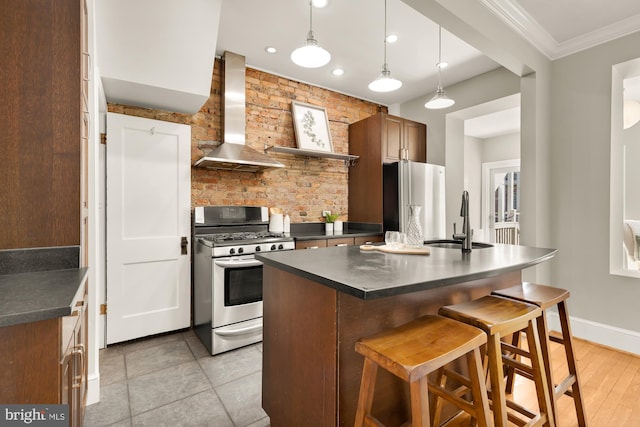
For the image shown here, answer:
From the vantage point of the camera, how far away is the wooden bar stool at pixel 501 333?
4.13ft

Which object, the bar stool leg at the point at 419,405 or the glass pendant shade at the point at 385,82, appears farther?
the glass pendant shade at the point at 385,82

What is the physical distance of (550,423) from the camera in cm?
150

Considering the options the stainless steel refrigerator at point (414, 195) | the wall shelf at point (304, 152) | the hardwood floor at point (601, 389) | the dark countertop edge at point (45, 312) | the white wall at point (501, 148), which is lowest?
the hardwood floor at point (601, 389)

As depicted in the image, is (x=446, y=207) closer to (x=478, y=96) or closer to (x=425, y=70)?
(x=478, y=96)

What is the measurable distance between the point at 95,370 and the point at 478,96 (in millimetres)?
4628

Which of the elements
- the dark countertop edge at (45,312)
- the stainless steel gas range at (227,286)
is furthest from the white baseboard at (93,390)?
the dark countertop edge at (45,312)

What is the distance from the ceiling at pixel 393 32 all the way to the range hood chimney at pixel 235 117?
0.51 feet

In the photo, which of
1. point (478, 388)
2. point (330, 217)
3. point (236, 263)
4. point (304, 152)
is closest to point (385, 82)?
point (304, 152)

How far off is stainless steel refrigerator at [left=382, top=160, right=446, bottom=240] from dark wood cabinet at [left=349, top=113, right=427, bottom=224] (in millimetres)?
119

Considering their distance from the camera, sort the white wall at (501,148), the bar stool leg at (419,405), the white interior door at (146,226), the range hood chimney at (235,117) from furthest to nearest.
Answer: the white wall at (501,148) → the range hood chimney at (235,117) → the white interior door at (146,226) → the bar stool leg at (419,405)

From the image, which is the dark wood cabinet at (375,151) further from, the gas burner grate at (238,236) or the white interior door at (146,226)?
the white interior door at (146,226)

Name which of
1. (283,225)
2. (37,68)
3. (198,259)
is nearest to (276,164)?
(283,225)

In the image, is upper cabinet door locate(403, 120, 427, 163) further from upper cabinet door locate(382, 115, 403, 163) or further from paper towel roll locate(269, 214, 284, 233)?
paper towel roll locate(269, 214, 284, 233)

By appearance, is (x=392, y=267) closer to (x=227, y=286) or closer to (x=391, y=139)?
(x=227, y=286)
